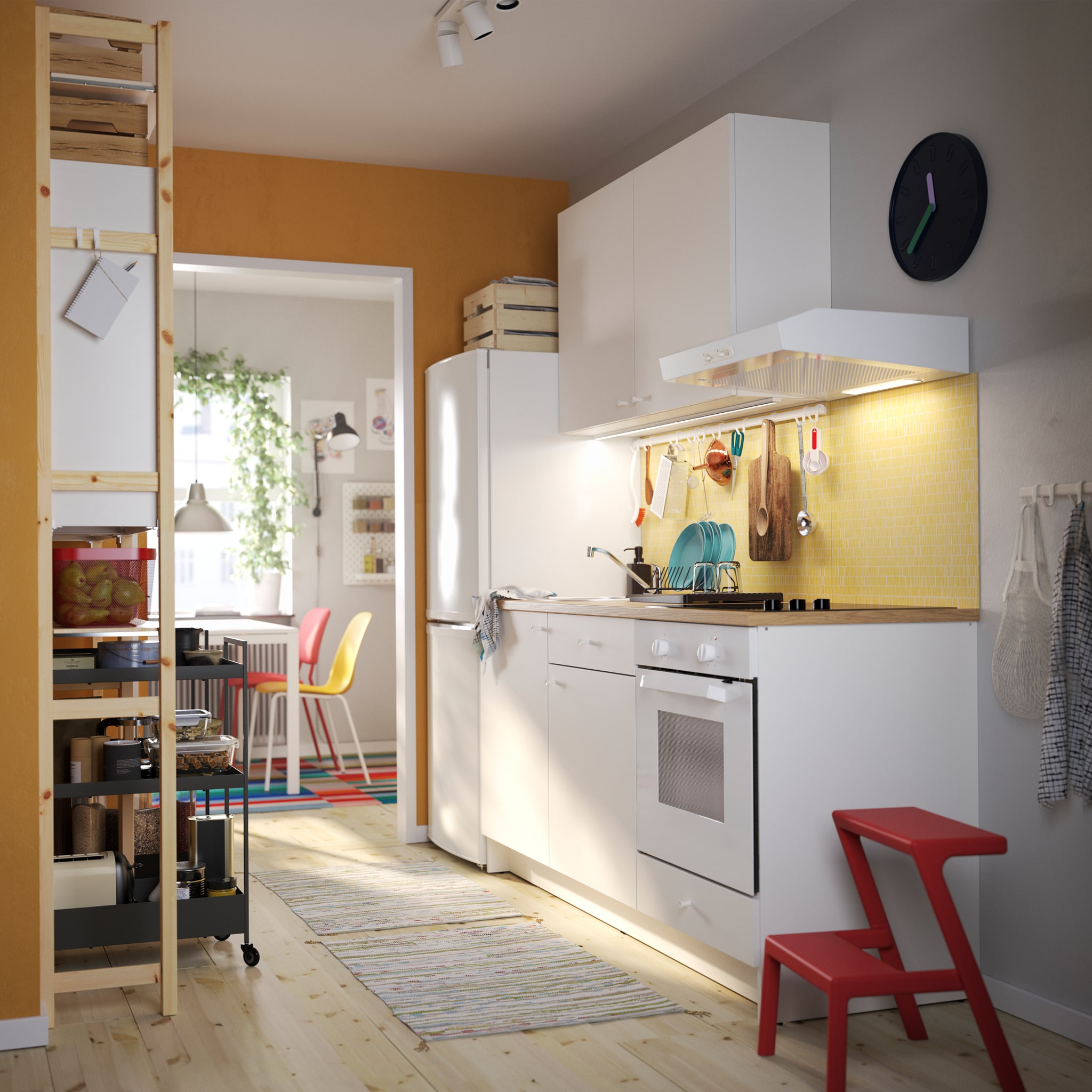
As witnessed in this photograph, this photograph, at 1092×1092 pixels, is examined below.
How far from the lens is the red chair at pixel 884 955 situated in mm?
2363

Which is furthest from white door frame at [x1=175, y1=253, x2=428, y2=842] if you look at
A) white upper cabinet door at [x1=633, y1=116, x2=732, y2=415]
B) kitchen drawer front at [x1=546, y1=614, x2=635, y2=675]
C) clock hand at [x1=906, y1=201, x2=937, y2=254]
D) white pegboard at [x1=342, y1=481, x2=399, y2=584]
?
white pegboard at [x1=342, y1=481, x2=399, y2=584]

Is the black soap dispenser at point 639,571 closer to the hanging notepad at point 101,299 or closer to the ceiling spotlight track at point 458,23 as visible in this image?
Answer: the ceiling spotlight track at point 458,23

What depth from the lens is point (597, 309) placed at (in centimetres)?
422

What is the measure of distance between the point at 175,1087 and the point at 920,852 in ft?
5.09

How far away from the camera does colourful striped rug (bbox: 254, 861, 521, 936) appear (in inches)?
147

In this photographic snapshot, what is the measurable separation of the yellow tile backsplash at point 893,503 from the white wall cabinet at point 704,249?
359mm

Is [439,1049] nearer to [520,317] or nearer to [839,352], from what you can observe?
[839,352]

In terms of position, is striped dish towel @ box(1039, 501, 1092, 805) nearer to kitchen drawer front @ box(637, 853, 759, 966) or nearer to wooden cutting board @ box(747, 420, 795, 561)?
kitchen drawer front @ box(637, 853, 759, 966)

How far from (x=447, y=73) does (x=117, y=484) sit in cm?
189

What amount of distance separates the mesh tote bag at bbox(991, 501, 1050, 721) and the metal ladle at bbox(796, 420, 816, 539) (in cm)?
81

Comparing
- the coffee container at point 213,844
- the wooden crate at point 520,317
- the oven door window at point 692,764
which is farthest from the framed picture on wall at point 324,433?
the oven door window at point 692,764

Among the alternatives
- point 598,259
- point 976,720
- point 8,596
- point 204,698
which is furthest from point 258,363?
point 976,720

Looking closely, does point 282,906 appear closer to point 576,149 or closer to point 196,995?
point 196,995

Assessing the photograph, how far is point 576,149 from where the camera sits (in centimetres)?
477
